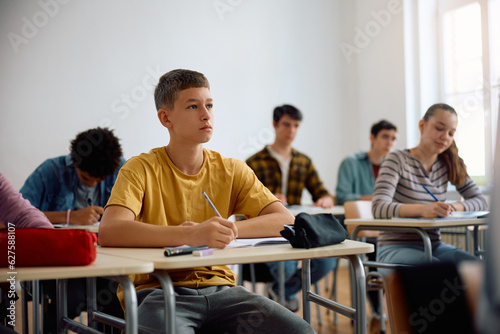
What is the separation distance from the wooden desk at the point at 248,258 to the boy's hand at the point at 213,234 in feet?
0.08

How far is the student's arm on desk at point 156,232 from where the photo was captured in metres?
1.38

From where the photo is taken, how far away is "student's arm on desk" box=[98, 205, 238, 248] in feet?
4.53

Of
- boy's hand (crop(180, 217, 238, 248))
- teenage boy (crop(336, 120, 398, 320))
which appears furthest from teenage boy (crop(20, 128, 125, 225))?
teenage boy (crop(336, 120, 398, 320))

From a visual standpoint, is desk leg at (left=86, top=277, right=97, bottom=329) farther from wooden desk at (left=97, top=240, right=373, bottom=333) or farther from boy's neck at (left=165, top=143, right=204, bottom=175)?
boy's neck at (left=165, top=143, right=204, bottom=175)

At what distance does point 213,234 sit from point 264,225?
300mm

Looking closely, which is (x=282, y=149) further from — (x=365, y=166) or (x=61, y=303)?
(x=61, y=303)

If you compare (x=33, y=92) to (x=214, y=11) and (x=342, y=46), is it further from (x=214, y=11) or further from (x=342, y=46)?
(x=342, y=46)

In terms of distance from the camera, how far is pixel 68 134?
14.1ft

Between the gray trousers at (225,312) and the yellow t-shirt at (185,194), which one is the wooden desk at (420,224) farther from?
the gray trousers at (225,312)

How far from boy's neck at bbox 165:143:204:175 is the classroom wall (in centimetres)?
239

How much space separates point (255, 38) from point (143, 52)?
1308 millimetres

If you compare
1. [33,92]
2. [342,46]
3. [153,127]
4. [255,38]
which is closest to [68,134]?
[33,92]

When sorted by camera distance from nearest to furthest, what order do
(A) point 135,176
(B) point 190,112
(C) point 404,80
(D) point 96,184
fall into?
(A) point 135,176, (B) point 190,112, (D) point 96,184, (C) point 404,80

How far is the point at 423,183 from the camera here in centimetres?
272
